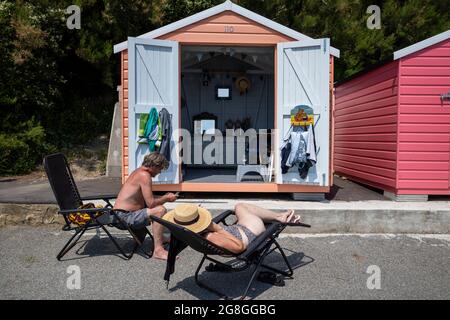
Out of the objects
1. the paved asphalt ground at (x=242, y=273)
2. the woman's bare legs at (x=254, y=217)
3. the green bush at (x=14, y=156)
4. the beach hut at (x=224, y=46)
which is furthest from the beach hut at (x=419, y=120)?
the green bush at (x=14, y=156)

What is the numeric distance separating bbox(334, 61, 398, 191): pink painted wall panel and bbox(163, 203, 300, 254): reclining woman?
3.19 metres

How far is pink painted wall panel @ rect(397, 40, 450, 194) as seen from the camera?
5.53 meters

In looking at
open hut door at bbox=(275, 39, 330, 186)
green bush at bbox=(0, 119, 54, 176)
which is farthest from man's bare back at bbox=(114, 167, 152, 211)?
green bush at bbox=(0, 119, 54, 176)

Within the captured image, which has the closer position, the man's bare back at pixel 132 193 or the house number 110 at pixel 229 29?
the man's bare back at pixel 132 193

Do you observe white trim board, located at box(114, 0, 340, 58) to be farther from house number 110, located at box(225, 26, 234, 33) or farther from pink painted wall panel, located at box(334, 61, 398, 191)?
pink painted wall panel, located at box(334, 61, 398, 191)

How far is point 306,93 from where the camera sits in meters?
5.46

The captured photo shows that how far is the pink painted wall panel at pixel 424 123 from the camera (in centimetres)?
553

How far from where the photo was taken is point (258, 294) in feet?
10.4

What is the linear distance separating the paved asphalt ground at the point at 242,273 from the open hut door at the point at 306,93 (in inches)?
41.4

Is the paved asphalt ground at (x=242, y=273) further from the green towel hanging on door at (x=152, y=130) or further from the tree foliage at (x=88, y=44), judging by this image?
the tree foliage at (x=88, y=44)

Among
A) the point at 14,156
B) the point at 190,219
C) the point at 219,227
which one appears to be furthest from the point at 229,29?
the point at 14,156

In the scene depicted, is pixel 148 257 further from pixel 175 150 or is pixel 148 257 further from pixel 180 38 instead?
pixel 180 38
